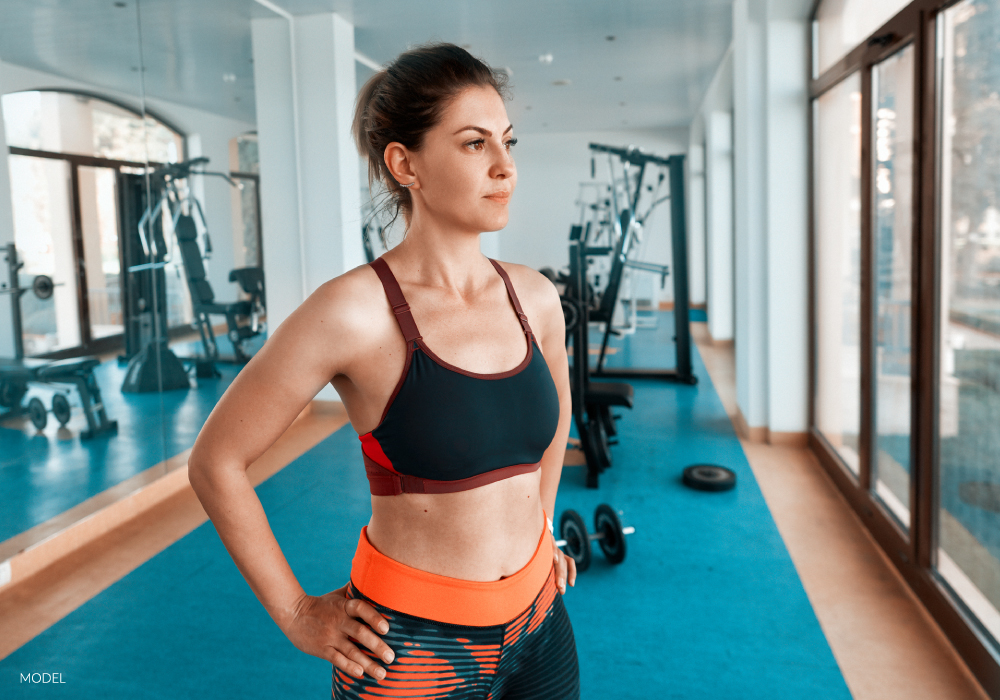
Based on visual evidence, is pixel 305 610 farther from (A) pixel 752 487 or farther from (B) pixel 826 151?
(B) pixel 826 151

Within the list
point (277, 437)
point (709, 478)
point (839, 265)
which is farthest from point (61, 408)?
point (839, 265)

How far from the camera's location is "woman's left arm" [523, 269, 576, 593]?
3.62ft

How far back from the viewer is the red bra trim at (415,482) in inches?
35.8

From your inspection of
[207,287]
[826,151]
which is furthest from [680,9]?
[207,287]

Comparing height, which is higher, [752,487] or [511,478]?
[511,478]

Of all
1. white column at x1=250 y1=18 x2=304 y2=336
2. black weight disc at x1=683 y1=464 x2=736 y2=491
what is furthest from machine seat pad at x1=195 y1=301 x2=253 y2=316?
black weight disc at x1=683 y1=464 x2=736 y2=491

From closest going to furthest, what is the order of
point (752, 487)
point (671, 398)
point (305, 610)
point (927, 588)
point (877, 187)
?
point (305, 610) < point (927, 588) < point (877, 187) < point (752, 487) < point (671, 398)

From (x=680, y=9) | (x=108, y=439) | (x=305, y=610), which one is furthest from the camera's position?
(x=680, y=9)

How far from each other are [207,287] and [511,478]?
12.5 feet

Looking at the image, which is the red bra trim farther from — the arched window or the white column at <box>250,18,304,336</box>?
the white column at <box>250,18,304,336</box>

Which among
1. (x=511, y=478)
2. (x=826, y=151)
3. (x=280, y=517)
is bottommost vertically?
(x=280, y=517)

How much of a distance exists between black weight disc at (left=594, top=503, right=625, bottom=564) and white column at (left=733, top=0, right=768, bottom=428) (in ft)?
6.33

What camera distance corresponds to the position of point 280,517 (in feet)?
11.2

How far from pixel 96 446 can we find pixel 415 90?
302cm
